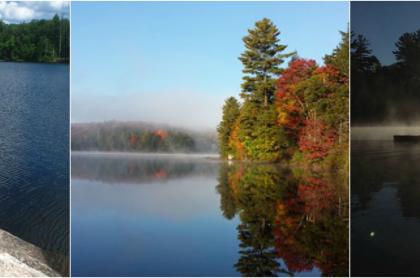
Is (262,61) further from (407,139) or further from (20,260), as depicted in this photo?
(20,260)

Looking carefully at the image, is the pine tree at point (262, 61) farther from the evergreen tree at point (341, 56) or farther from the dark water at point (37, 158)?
the dark water at point (37, 158)

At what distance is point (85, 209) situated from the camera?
6129mm

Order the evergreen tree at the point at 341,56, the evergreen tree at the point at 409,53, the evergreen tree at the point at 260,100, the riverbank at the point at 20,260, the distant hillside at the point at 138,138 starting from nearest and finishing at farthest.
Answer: the riverbank at the point at 20,260 < the evergreen tree at the point at 409,53 < the evergreen tree at the point at 341,56 < the distant hillside at the point at 138,138 < the evergreen tree at the point at 260,100

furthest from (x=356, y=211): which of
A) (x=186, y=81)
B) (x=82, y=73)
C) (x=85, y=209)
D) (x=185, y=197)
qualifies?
(x=82, y=73)

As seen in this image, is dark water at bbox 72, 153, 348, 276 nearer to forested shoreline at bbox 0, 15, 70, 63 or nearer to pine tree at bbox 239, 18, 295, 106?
pine tree at bbox 239, 18, 295, 106

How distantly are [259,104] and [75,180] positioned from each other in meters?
2.64

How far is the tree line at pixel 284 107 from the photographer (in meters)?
6.20

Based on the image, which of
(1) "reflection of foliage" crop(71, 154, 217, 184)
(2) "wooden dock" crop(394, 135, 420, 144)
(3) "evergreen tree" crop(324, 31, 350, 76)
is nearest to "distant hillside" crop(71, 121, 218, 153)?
(1) "reflection of foliage" crop(71, 154, 217, 184)

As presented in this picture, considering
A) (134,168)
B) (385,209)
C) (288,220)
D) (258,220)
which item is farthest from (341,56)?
(134,168)

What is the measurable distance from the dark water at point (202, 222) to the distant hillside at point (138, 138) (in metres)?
0.18

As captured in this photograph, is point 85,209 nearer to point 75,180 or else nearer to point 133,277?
point 75,180

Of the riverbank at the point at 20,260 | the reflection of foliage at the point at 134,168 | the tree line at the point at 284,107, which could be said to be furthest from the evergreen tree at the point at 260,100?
the riverbank at the point at 20,260

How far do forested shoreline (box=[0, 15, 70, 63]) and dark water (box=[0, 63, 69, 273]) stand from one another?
13 cm

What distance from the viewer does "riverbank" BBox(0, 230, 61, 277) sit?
5797 millimetres
